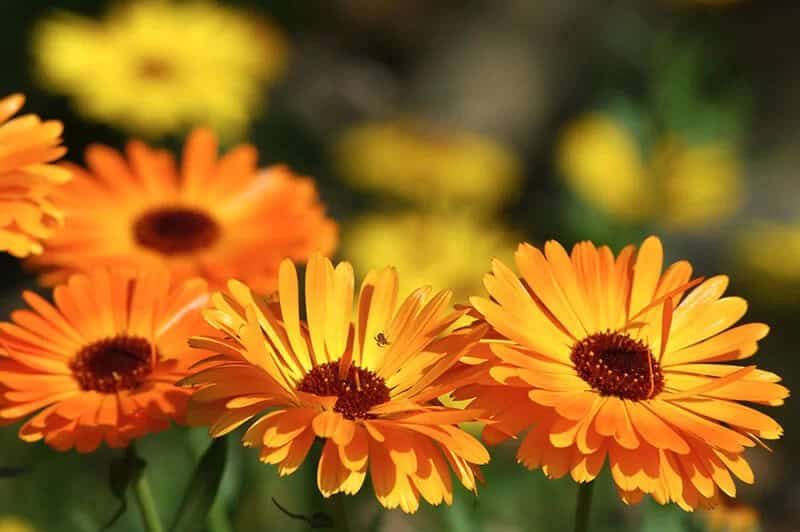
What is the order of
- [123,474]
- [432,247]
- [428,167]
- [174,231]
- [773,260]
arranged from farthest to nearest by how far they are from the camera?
[428,167], [773,260], [432,247], [174,231], [123,474]

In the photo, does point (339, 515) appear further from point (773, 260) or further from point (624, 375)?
point (773, 260)

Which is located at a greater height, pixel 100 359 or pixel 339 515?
pixel 100 359


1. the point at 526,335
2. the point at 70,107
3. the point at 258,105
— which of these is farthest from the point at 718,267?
the point at 526,335

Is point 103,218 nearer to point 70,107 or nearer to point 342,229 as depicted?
point 342,229

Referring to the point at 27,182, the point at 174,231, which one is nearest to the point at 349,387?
the point at 27,182

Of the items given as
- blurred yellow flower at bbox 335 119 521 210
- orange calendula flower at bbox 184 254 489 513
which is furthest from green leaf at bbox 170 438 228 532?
blurred yellow flower at bbox 335 119 521 210

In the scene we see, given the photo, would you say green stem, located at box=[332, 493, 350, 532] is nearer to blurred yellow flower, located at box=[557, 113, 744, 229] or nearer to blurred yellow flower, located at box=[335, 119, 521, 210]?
blurred yellow flower, located at box=[557, 113, 744, 229]

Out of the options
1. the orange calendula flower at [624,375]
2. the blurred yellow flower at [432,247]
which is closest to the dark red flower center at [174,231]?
the orange calendula flower at [624,375]
